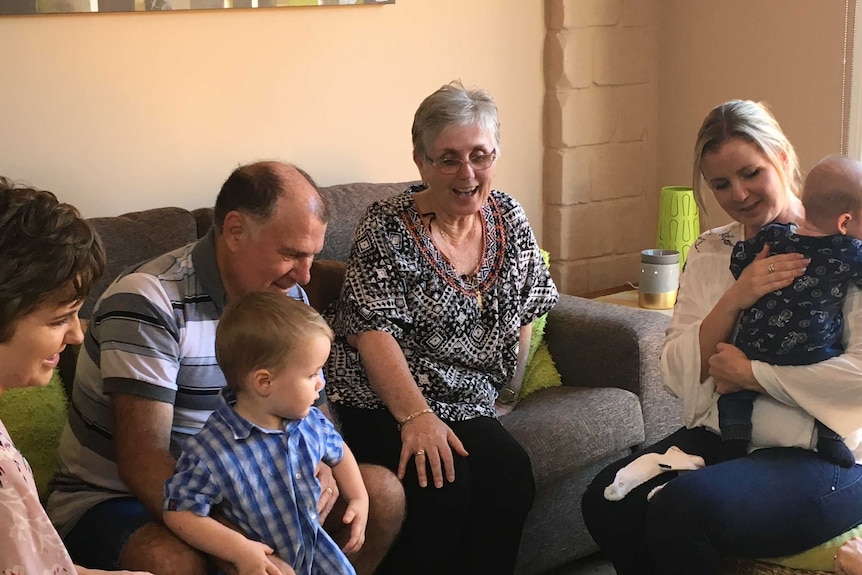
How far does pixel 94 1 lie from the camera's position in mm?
2510

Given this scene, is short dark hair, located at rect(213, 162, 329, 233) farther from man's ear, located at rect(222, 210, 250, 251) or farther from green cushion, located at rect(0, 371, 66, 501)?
green cushion, located at rect(0, 371, 66, 501)

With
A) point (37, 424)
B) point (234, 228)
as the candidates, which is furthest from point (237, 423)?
point (37, 424)

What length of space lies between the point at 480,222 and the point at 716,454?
78 centimetres

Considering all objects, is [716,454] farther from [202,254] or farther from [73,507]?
[73,507]

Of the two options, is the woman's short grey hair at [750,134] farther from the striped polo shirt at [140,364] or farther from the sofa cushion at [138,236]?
the sofa cushion at [138,236]

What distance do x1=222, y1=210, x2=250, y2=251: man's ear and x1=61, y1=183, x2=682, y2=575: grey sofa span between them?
478 millimetres

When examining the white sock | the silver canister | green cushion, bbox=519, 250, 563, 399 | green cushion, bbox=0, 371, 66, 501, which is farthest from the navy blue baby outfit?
green cushion, bbox=0, 371, 66, 501

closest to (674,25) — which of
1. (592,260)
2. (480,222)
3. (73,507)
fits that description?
(592,260)

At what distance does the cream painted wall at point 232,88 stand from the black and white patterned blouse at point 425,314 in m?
0.67

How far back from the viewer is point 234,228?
6.33 ft

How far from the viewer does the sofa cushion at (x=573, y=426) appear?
2344mm

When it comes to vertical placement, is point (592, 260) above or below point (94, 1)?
below

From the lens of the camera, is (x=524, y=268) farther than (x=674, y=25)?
No

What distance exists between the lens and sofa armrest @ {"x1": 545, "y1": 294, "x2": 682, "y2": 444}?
8.52 ft
